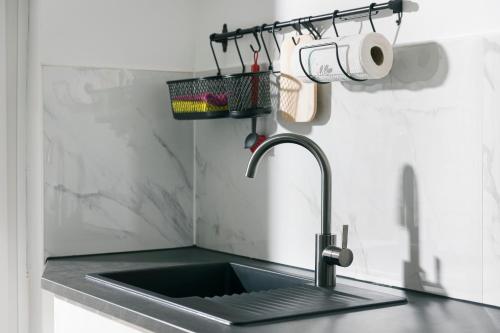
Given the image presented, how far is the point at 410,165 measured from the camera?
177cm

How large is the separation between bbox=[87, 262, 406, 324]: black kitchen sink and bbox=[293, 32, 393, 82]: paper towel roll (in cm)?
48

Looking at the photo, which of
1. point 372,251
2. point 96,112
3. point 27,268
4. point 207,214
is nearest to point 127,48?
point 96,112

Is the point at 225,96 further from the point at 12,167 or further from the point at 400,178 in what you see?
the point at 12,167

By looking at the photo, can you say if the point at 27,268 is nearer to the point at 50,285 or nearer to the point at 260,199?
the point at 50,285

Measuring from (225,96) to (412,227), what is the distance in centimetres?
65

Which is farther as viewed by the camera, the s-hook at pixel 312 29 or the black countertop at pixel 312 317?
the s-hook at pixel 312 29

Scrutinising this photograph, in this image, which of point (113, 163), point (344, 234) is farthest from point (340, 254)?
point (113, 163)

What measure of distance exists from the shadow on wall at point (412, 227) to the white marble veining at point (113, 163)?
878 millimetres

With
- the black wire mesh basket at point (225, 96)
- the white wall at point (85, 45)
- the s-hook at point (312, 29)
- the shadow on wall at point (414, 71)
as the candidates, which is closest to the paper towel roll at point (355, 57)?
the shadow on wall at point (414, 71)

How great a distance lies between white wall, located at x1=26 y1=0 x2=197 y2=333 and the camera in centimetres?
224

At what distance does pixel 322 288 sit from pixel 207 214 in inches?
28.4

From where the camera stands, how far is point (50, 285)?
193cm

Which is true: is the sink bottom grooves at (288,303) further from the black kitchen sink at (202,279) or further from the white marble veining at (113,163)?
the white marble veining at (113,163)

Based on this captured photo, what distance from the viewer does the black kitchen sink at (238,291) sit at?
1.55 meters
